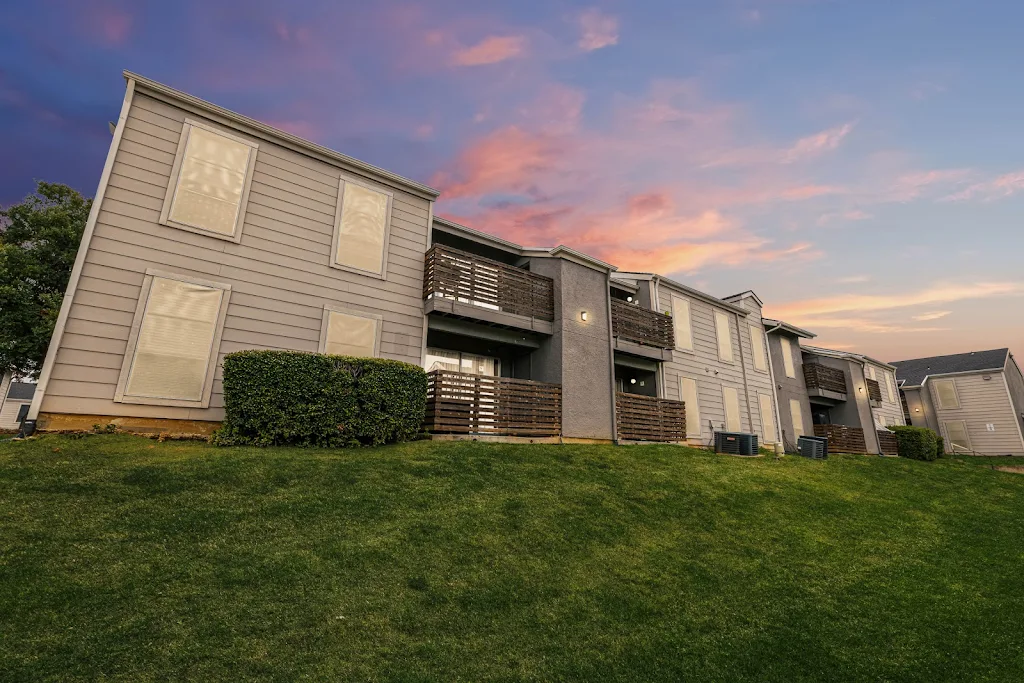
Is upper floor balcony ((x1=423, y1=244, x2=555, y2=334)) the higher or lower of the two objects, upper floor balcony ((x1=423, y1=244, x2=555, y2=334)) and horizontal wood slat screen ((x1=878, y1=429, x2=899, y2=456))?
the higher

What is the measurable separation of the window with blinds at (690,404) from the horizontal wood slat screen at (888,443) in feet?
59.2

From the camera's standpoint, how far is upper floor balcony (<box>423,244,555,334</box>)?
14.3 meters

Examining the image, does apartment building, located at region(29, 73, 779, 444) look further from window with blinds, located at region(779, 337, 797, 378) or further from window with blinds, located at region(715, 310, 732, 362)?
window with blinds, located at region(779, 337, 797, 378)

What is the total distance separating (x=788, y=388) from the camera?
27812 mm

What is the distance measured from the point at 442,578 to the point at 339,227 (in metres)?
11.0

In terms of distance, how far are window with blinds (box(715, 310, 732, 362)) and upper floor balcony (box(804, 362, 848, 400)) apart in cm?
869

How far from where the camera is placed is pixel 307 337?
40.0 ft

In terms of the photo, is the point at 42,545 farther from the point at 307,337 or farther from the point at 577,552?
the point at 307,337

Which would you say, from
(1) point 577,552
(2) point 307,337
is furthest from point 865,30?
(2) point 307,337

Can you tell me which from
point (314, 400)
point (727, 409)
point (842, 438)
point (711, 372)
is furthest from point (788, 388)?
point (314, 400)

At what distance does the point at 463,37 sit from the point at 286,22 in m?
5.33

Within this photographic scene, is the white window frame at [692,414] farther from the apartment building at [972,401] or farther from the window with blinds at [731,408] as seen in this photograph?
the apartment building at [972,401]

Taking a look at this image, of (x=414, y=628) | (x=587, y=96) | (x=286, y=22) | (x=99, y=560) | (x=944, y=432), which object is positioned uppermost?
(x=286, y=22)

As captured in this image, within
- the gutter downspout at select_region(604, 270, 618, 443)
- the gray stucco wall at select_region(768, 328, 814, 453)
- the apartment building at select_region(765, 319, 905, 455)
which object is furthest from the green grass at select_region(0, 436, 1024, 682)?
the apartment building at select_region(765, 319, 905, 455)
